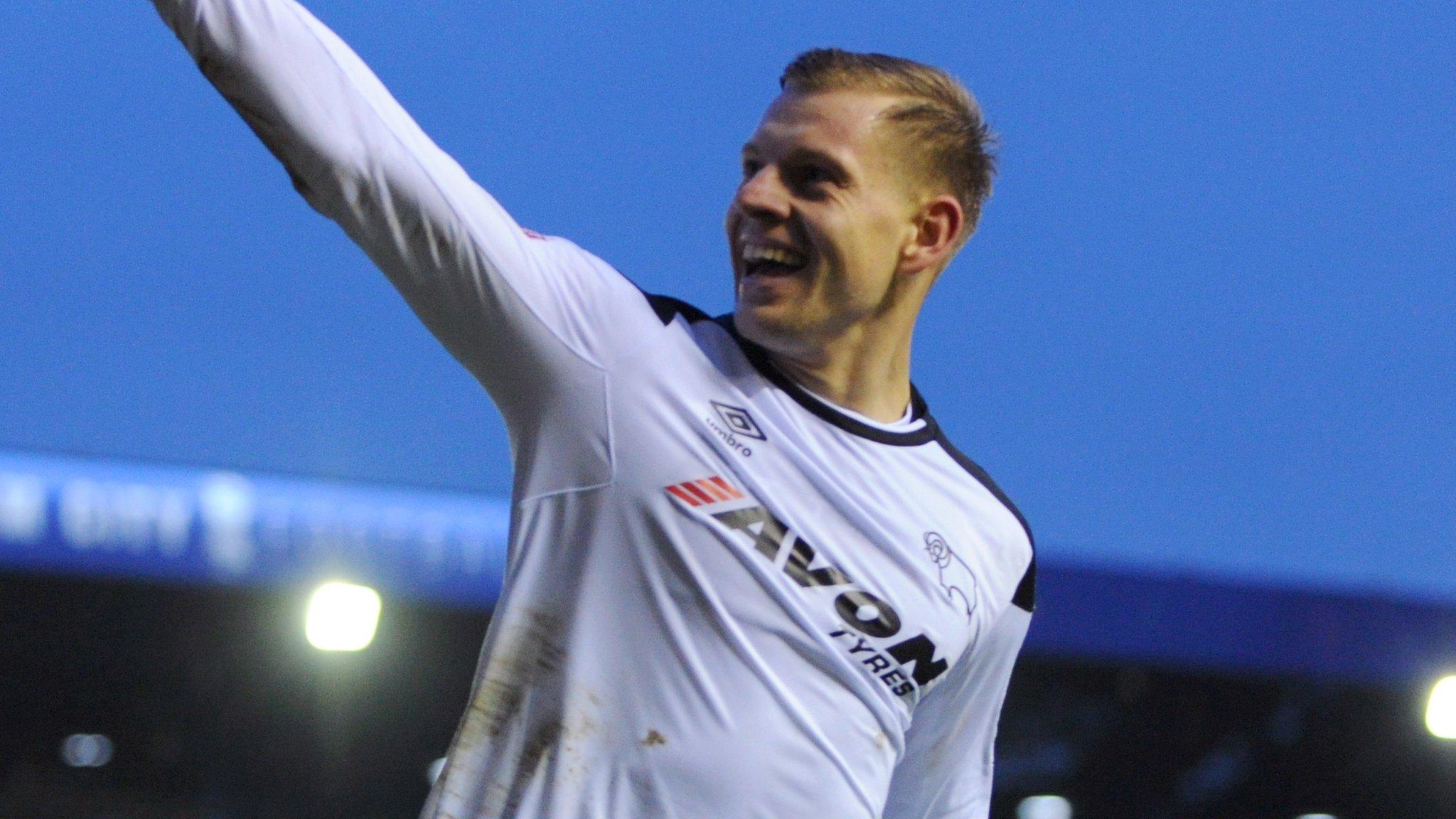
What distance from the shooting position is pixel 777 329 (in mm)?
1855

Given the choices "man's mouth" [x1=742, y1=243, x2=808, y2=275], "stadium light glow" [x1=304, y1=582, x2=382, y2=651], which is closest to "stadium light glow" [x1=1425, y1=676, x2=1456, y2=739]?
"stadium light glow" [x1=304, y1=582, x2=382, y2=651]

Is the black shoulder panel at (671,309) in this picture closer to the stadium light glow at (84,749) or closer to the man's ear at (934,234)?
the man's ear at (934,234)

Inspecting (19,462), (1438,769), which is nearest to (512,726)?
(19,462)

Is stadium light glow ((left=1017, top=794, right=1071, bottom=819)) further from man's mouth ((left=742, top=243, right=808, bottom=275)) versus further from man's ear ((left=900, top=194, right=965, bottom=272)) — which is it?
man's mouth ((left=742, top=243, right=808, bottom=275))

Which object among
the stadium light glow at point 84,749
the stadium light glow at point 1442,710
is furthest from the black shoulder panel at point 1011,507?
the stadium light glow at point 1442,710

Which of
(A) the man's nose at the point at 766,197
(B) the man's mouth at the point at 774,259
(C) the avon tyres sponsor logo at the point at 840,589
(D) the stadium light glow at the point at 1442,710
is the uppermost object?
(D) the stadium light glow at the point at 1442,710

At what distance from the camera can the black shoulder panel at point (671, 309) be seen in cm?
181

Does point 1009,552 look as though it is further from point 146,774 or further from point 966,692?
point 146,774

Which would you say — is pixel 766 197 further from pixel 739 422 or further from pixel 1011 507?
pixel 1011 507

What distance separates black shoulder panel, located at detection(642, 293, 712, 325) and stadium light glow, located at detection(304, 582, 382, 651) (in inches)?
179

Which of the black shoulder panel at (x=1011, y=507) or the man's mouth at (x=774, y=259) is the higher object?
the man's mouth at (x=774, y=259)

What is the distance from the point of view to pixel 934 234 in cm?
203

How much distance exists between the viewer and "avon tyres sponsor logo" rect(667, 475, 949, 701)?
1737 mm

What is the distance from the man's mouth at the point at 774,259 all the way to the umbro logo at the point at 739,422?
17cm
